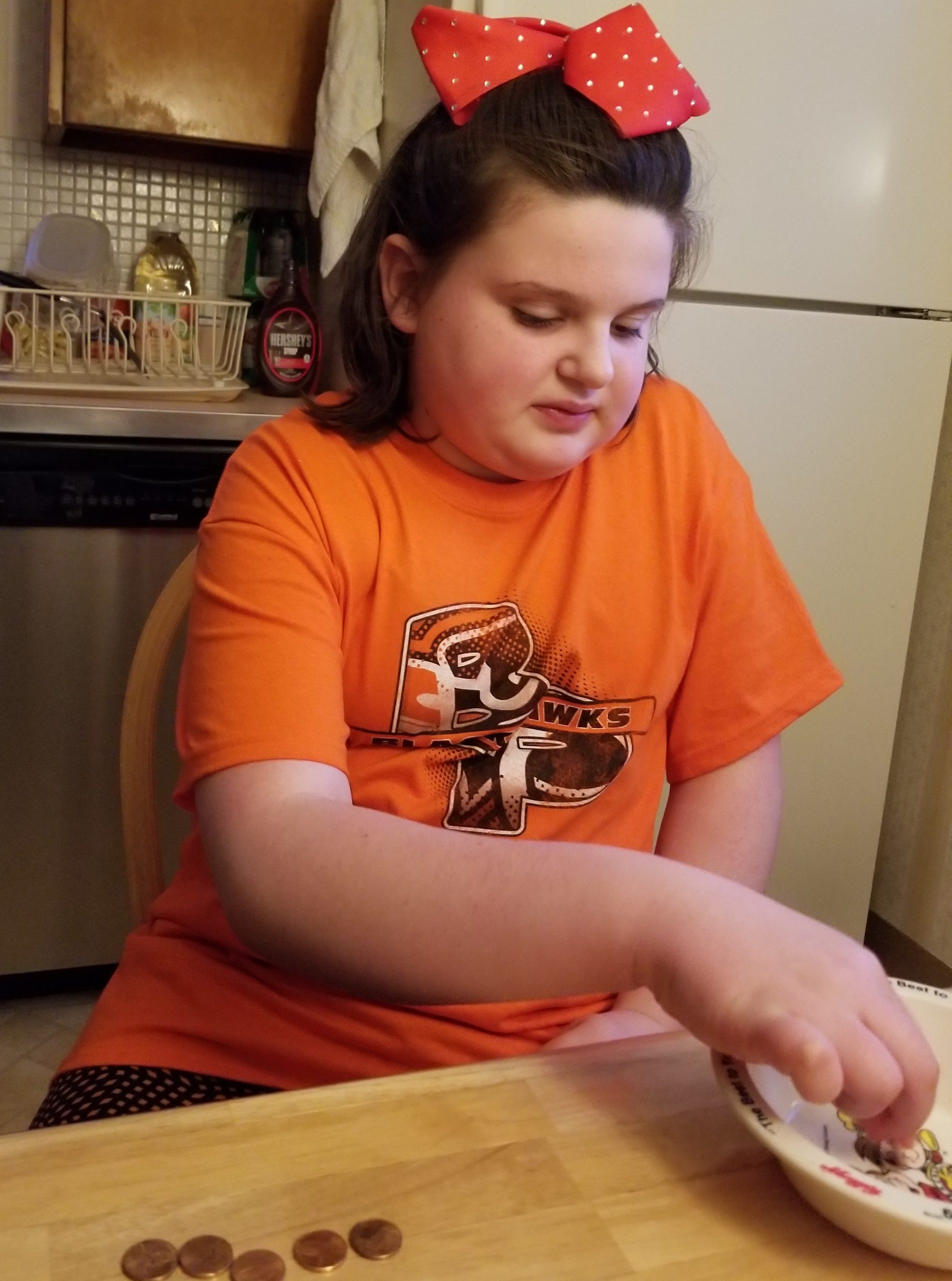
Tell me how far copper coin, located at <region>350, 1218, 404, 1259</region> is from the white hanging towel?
1552mm

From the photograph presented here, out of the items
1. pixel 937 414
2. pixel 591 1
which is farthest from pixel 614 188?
pixel 937 414

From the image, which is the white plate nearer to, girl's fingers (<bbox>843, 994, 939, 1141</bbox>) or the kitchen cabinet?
girl's fingers (<bbox>843, 994, 939, 1141</bbox>)

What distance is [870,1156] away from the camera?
0.48m

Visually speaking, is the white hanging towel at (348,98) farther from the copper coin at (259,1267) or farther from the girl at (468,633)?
the copper coin at (259,1267)

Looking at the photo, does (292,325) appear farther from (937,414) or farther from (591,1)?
(937,414)

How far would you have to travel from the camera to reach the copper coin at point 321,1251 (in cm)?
38

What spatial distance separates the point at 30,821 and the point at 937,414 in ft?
4.73

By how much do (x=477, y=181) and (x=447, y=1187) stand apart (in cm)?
60

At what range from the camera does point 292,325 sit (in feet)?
6.40

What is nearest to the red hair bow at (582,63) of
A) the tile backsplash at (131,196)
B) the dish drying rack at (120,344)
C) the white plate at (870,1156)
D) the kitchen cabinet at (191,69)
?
the white plate at (870,1156)

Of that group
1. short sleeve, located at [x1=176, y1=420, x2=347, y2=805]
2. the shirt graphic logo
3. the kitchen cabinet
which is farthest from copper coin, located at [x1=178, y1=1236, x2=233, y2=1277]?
the kitchen cabinet

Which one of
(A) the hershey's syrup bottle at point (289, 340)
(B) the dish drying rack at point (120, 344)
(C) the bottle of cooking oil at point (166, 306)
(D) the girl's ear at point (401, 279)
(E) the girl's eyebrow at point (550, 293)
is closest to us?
(E) the girl's eyebrow at point (550, 293)

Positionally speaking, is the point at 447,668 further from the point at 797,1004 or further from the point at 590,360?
the point at 797,1004

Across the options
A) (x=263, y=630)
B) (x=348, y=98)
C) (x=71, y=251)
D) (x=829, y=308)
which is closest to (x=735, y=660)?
(x=263, y=630)
